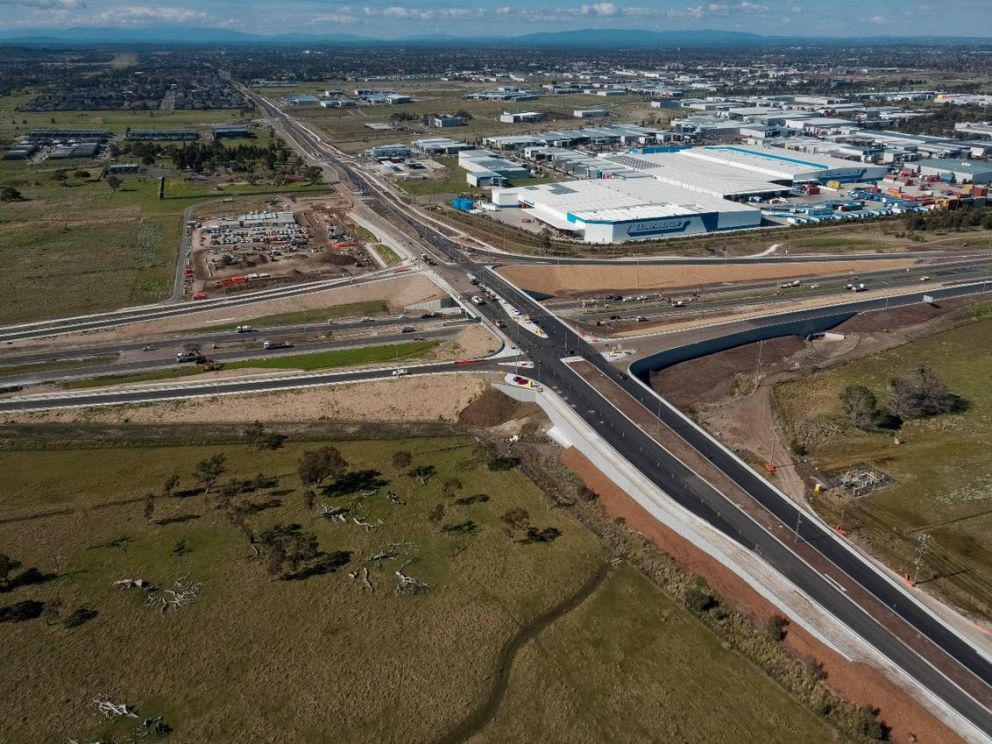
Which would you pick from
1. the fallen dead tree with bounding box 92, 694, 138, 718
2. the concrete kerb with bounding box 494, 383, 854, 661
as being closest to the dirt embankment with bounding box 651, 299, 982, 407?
the concrete kerb with bounding box 494, 383, 854, 661

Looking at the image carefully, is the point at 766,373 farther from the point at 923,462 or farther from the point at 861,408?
the point at 923,462

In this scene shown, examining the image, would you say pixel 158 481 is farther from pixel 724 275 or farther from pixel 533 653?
pixel 724 275

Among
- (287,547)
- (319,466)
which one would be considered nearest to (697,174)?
(319,466)

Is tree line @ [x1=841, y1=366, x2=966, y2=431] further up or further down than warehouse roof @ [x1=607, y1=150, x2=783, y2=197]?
further down

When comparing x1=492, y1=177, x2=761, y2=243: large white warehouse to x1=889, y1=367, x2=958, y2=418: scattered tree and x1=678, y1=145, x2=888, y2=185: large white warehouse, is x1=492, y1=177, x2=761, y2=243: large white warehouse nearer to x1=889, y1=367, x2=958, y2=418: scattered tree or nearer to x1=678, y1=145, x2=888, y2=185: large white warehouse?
x1=678, y1=145, x2=888, y2=185: large white warehouse

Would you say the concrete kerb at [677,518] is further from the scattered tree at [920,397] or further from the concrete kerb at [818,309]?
the scattered tree at [920,397]

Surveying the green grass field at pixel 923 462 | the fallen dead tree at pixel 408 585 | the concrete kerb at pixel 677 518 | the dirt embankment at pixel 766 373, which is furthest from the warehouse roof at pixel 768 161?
the fallen dead tree at pixel 408 585
